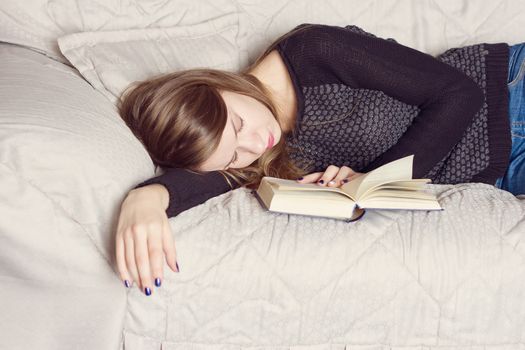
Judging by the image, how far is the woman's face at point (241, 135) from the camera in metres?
1.24

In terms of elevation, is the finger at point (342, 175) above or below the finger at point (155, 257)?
below

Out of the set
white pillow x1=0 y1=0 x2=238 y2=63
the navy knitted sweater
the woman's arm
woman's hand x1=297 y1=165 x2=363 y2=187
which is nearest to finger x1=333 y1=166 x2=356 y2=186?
woman's hand x1=297 y1=165 x2=363 y2=187

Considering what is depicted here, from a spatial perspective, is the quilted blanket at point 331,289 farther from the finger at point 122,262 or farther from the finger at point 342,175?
the finger at point 342,175

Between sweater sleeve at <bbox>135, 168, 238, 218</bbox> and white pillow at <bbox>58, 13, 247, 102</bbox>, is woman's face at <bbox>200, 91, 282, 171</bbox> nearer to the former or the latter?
sweater sleeve at <bbox>135, 168, 238, 218</bbox>

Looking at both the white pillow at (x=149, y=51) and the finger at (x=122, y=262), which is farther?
the white pillow at (x=149, y=51)

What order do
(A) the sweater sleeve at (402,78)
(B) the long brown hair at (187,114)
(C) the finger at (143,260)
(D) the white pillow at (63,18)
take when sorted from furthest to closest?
(D) the white pillow at (63,18)
(A) the sweater sleeve at (402,78)
(B) the long brown hair at (187,114)
(C) the finger at (143,260)

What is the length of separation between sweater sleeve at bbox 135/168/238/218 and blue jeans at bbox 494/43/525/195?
731 mm

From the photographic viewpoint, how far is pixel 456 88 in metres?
1.38

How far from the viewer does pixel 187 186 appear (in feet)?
3.63

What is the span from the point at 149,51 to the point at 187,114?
0.33 meters

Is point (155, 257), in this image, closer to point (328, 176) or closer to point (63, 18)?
point (328, 176)

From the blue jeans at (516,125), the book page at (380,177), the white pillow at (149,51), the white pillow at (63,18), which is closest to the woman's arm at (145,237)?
the book page at (380,177)

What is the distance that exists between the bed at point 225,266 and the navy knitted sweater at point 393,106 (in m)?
0.29

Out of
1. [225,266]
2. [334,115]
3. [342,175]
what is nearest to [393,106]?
[334,115]
